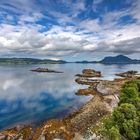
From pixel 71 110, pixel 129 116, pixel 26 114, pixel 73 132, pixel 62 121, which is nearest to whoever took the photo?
pixel 129 116

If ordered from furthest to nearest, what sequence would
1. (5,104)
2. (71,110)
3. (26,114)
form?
(5,104), (71,110), (26,114)

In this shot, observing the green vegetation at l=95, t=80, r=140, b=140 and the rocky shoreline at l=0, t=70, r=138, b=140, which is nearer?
the green vegetation at l=95, t=80, r=140, b=140

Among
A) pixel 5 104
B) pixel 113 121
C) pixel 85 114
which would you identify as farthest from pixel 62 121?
pixel 5 104

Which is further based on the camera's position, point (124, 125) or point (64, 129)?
point (64, 129)

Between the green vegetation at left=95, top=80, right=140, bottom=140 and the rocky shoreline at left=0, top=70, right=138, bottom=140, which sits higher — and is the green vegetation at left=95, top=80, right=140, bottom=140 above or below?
above

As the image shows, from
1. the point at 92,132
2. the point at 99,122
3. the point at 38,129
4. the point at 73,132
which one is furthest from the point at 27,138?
the point at 99,122

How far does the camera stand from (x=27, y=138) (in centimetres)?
4300

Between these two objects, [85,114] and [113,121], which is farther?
[85,114]

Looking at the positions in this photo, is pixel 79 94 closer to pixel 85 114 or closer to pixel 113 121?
pixel 85 114

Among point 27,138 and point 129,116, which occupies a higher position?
point 129,116

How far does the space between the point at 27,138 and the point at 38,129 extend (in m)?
4.65

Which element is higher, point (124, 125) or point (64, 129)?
point (124, 125)

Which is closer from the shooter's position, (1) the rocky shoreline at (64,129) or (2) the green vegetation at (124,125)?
(2) the green vegetation at (124,125)

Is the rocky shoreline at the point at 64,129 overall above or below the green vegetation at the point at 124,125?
below
